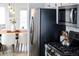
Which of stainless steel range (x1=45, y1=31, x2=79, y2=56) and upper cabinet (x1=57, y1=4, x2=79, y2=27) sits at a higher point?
upper cabinet (x1=57, y1=4, x2=79, y2=27)

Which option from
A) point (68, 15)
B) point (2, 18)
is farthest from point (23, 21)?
point (68, 15)

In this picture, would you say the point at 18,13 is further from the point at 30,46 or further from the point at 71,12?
the point at 71,12

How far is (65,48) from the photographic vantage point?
130cm

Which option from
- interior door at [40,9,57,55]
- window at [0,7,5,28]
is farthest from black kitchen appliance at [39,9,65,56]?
window at [0,7,5,28]

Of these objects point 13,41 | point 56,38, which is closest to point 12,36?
point 13,41

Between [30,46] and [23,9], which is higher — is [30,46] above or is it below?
below

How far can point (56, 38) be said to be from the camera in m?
1.31

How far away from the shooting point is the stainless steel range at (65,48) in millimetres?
1262

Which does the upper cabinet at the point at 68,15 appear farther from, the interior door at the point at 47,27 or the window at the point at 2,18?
the window at the point at 2,18

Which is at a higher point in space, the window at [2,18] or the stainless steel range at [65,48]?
the window at [2,18]

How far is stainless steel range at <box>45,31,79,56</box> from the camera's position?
4.14 ft

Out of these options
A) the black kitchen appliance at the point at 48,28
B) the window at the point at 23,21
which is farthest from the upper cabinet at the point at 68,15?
the window at the point at 23,21

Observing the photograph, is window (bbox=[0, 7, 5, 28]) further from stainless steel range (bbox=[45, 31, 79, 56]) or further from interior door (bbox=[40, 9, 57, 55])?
stainless steel range (bbox=[45, 31, 79, 56])

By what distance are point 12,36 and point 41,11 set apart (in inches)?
14.1
